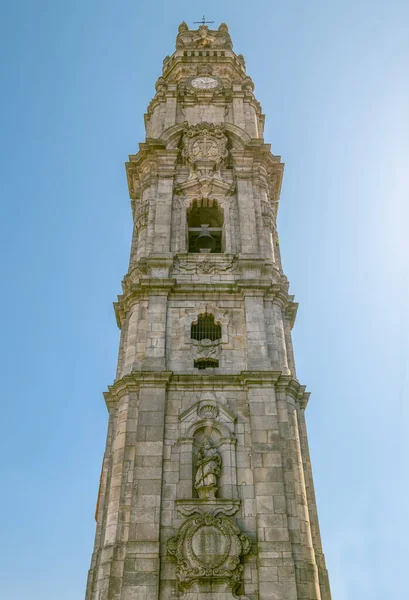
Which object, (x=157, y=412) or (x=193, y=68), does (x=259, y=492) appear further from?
(x=193, y=68)

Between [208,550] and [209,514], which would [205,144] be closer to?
[209,514]

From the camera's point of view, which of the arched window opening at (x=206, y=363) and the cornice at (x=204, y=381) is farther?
the arched window opening at (x=206, y=363)

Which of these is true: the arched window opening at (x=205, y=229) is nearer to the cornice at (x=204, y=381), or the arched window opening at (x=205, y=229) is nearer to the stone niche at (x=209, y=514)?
the cornice at (x=204, y=381)

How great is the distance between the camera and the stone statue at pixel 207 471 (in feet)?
61.2

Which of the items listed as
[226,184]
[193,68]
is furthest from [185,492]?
[193,68]

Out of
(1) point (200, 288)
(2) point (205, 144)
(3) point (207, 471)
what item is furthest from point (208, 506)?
(2) point (205, 144)

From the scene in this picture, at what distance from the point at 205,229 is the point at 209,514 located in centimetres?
1274

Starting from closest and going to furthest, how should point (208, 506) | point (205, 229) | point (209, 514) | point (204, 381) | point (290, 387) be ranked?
point (209, 514) → point (208, 506) → point (204, 381) → point (290, 387) → point (205, 229)

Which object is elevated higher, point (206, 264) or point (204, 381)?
point (206, 264)

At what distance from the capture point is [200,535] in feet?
58.0

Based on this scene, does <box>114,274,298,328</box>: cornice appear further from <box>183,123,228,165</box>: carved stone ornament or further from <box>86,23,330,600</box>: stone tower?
<box>183,123,228,165</box>: carved stone ornament

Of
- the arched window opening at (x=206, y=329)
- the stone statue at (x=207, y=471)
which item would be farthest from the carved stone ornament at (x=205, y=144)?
the stone statue at (x=207, y=471)

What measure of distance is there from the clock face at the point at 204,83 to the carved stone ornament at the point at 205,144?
16.3 ft

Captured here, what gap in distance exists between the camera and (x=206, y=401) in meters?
20.6
